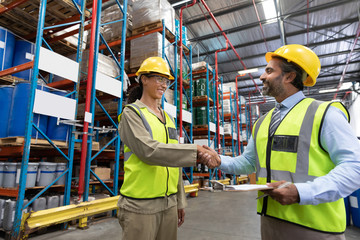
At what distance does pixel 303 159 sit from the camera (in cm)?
122

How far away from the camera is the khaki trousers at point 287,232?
3.73ft

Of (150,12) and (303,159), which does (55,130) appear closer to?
(303,159)

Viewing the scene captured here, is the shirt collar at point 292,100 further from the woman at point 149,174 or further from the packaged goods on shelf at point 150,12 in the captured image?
the packaged goods on shelf at point 150,12

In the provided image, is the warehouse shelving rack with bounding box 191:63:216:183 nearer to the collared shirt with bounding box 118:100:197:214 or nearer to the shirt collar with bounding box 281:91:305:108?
the collared shirt with bounding box 118:100:197:214

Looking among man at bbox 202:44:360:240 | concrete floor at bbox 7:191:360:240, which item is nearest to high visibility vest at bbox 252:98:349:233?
man at bbox 202:44:360:240

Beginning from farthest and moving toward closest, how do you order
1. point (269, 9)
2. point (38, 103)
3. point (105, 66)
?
point (269, 9) → point (105, 66) → point (38, 103)

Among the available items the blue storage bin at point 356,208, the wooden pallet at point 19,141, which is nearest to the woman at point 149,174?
the wooden pallet at point 19,141

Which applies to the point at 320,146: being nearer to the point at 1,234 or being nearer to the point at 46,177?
the point at 46,177

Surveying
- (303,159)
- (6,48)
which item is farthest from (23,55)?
(303,159)

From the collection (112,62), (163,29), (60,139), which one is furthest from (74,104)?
(163,29)

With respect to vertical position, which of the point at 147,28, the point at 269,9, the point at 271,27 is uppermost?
the point at 271,27

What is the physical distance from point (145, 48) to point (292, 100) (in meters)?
5.18

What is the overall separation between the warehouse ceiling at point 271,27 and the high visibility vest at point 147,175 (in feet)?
30.8

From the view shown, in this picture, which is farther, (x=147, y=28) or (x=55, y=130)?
(x=147, y=28)
